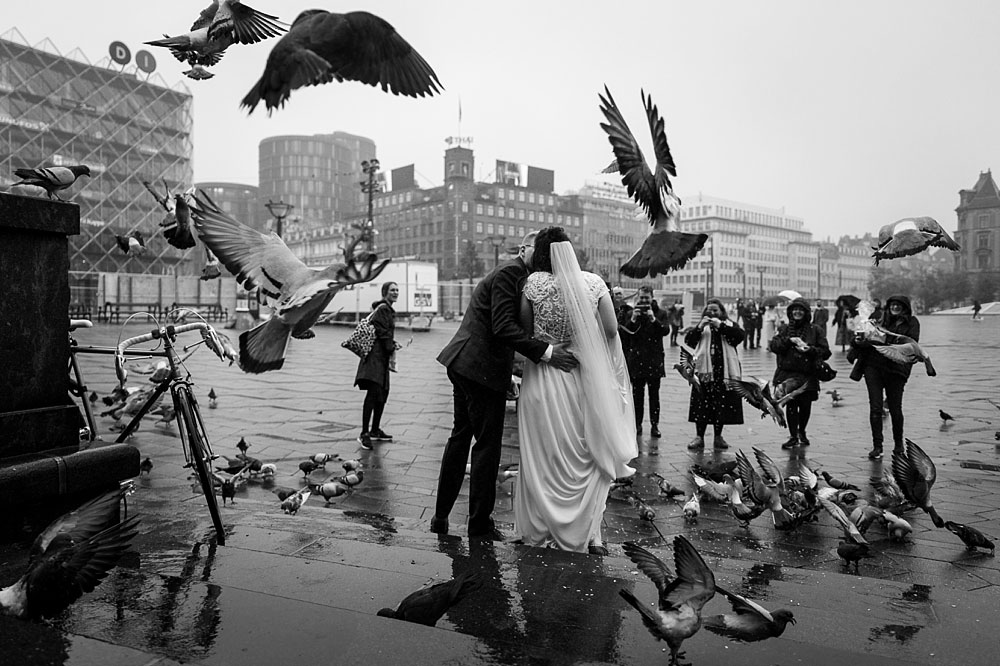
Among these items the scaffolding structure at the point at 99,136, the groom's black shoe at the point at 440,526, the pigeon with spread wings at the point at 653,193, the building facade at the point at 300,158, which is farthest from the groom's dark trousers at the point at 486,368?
the scaffolding structure at the point at 99,136

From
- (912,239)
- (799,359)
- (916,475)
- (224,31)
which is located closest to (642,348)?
(799,359)

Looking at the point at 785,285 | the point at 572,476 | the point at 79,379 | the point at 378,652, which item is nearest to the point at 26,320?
the point at 79,379

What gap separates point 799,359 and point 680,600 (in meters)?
5.78

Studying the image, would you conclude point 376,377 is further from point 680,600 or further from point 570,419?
point 680,600

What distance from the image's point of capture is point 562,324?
11.9 ft

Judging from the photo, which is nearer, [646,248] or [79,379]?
[646,248]

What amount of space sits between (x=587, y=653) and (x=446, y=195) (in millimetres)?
86894

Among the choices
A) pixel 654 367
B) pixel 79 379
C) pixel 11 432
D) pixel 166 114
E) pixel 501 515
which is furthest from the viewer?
pixel 166 114

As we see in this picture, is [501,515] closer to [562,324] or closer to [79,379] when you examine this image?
[562,324]

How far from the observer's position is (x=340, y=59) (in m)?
2.45

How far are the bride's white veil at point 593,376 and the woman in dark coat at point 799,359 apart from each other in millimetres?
4226

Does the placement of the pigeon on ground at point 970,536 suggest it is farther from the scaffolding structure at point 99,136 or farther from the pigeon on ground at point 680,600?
the scaffolding structure at point 99,136

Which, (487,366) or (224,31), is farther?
(487,366)

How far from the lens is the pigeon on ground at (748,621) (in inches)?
82.4
